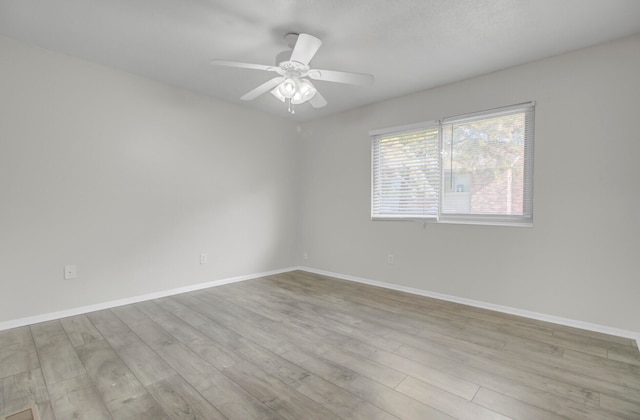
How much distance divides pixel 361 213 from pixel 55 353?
3297 mm

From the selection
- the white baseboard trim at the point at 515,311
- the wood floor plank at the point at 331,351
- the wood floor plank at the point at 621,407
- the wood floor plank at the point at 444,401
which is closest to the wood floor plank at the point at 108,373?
the wood floor plank at the point at 331,351

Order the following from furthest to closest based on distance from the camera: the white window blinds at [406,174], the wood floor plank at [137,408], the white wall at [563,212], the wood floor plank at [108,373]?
the white window blinds at [406,174] → the white wall at [563,212] → the wood floor plank at [108,373] → the wood floor plank at [137,408]

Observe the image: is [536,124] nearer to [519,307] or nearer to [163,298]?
[519,307]

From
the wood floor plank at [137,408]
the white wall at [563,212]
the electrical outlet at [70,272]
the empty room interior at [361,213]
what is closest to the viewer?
the wood floor plank at [137,408]

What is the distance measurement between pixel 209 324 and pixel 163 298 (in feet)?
3.39

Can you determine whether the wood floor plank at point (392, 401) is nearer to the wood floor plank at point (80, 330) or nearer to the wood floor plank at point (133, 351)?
the wood floor plank at point (133, 351)

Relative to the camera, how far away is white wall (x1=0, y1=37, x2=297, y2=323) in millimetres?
2562

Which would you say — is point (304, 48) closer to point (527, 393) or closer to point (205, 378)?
point (205, 378)

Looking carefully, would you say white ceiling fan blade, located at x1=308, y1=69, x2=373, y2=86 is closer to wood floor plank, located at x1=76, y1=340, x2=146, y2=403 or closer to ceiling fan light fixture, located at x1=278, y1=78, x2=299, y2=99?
ceiling fan light fixture, located at x1=278, y1=78, x2=299, y2=99

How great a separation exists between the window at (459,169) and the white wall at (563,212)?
0.37ft

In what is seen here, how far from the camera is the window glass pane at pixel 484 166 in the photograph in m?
2.92

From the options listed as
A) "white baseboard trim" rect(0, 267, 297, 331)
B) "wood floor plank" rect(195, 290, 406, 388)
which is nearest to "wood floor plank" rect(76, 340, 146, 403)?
"white baseboard trim" rect(0, 267, 297, 331)

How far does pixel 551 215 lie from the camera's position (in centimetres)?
270

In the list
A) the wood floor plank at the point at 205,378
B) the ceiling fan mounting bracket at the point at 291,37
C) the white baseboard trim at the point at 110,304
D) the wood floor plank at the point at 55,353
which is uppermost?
the ceiling fan mounting bracket at the point at 291,37
